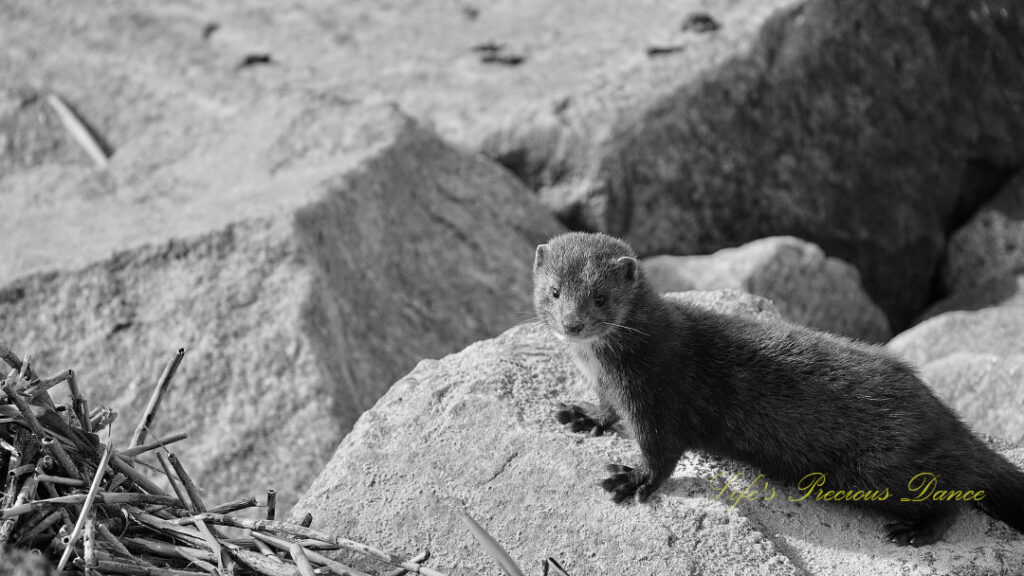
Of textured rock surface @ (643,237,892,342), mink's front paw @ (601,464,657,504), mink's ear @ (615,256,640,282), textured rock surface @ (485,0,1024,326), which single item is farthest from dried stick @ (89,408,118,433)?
textured rock surface @ (485,0,1024,326)

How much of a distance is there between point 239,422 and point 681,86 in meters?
5.33

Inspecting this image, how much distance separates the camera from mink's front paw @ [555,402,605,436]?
6.32 m

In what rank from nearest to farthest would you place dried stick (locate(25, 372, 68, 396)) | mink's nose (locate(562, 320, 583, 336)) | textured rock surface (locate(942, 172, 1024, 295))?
dried stick (locate(25, 372, 68, 396)) < mink's nose (locate(562, 320, 583, 336)) < textured rock surface (locate(942, 172, 1024, 295))

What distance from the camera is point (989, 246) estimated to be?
37.9ft

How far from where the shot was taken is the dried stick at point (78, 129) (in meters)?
11.1

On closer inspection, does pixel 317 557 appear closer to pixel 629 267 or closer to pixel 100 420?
pixel 100 420

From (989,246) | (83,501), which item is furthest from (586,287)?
(989,246)

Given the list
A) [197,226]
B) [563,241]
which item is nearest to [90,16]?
[197,226]

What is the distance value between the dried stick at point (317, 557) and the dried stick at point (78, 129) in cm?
640

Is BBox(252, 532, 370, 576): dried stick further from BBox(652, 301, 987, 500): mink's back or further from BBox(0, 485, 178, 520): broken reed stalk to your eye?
BBox(652, 301, 987, 500): mink's back

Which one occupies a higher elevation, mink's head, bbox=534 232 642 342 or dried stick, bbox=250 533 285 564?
mink's head, bbox=534 232 642 342

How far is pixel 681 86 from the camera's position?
421 inches

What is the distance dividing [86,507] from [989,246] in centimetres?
940

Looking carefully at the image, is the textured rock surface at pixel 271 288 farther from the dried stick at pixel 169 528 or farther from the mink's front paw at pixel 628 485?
the mink's front paw at pixel 628 485
